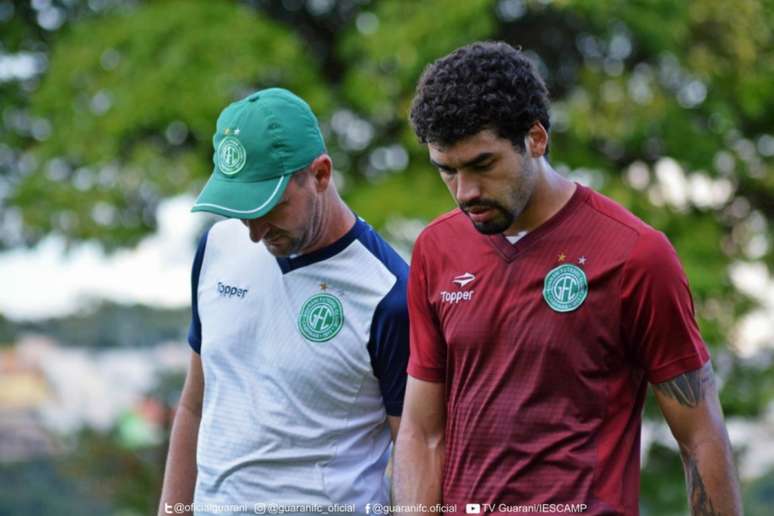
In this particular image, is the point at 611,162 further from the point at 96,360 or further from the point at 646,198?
the point at 96,360

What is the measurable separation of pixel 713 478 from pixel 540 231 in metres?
0.76

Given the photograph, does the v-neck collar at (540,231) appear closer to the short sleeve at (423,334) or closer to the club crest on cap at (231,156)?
the short sleeve at (423,334)

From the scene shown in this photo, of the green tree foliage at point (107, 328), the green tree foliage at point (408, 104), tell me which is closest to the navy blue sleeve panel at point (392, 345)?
the green tree foliage at point (408, 104)

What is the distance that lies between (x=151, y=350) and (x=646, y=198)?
7.49 meters

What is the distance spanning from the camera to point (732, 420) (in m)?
13.5

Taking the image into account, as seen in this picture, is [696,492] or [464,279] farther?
[464,279]

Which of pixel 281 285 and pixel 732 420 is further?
pixel 732 420

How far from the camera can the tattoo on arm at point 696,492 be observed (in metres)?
3.28

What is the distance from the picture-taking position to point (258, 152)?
376 centimetres

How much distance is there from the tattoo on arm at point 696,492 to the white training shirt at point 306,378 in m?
0.89

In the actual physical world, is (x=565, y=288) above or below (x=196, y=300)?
above

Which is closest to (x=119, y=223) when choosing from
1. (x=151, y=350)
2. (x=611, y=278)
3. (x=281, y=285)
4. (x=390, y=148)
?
(x=390, y=148)

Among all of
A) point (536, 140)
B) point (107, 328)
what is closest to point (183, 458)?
point (536, 140)

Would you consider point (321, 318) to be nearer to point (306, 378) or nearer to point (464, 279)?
point (306, 378)
